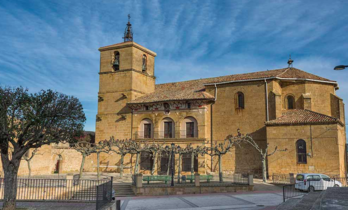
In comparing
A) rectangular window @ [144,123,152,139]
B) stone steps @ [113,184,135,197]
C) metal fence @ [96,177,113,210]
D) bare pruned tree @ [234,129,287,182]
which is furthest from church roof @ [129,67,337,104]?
metal fence @ [96,177,113,210]

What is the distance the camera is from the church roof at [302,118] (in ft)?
78.8

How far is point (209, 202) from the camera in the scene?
51.1 ft

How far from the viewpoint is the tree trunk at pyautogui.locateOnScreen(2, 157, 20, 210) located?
465 inches

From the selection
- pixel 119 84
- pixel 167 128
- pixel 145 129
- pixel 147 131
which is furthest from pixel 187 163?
pixel 119 84

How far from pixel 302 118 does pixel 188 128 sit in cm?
995

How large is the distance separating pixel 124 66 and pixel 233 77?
11.2m

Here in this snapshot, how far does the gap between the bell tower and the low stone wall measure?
525 inches

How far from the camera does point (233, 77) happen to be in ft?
98.9

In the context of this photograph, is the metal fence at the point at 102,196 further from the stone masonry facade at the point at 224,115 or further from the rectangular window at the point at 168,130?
the rectangular window at the point at 168,130

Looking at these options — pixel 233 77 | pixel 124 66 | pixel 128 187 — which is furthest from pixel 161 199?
pixel 124 66

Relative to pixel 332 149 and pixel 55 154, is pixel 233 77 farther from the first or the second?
pixel 55 154

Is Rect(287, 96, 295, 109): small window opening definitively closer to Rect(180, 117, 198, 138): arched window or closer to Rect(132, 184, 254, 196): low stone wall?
Rect(180, 117, 198, 138): arched window

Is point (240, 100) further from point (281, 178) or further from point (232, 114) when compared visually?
point (281, 178)

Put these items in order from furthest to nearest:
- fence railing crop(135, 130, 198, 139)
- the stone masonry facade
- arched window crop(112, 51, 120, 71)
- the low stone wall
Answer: arched window crop(112, 51, 120, 71) → fence railing crop(135, 130, 198, 139) → the stone masonry facade → the low stone wall
